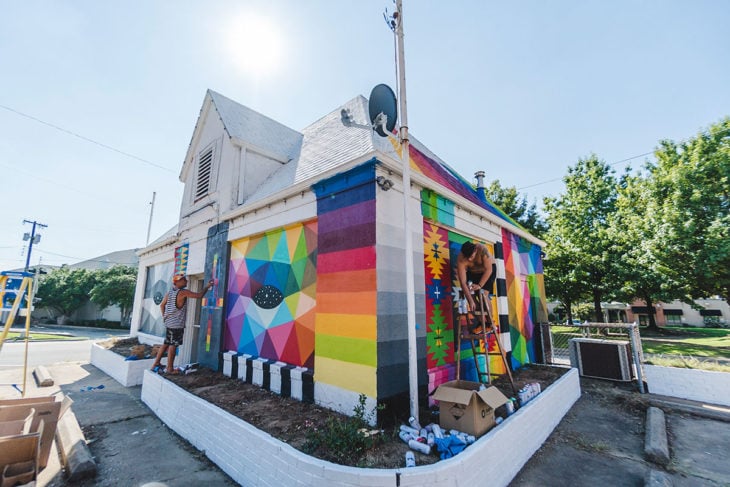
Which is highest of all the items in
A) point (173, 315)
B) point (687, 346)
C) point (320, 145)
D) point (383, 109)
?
point (320, 145)

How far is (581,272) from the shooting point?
19109 millimetres

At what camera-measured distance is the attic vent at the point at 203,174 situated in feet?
29.5

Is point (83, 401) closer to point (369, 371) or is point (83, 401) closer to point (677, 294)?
point (369, 371)

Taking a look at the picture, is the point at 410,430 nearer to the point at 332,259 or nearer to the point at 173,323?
the point at 332,259

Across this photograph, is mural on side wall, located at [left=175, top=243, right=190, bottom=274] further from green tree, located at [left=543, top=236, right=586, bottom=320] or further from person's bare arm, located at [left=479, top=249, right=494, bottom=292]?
green tree, located at [left=543, top=236, right=586, bottom=320]

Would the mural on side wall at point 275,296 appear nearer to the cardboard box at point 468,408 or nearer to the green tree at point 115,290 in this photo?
the cardboard box at point 468,408

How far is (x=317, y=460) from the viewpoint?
112 inches

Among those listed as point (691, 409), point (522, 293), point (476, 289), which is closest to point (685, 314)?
point (522, 293)

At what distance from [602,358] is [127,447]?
437 inches

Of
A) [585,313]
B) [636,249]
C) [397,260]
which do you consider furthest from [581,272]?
[397,260]

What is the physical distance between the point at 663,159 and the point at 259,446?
22.7 meters

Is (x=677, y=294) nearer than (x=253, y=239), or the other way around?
(x=253, y=239)

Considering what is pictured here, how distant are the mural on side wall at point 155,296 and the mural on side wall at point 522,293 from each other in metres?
11.4

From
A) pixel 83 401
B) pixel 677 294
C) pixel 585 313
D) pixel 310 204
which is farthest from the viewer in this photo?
pixel 585 313
